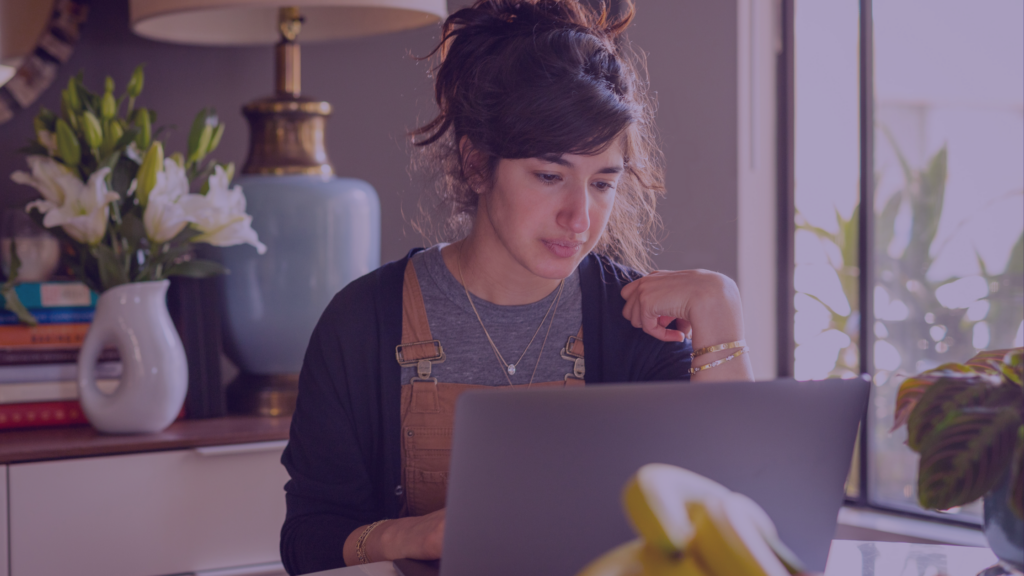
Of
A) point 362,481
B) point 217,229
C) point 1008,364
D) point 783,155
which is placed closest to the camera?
point 1008,364

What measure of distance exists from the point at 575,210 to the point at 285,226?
0.73 meters

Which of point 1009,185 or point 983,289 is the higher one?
point 1009,185

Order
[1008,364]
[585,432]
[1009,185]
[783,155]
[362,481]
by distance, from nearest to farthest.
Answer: [585,432]
[1008,364]
[362,481]
[1009,185]
[783,155]

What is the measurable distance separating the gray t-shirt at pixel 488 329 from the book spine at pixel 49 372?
0.63 m

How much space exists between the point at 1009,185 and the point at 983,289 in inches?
11.3

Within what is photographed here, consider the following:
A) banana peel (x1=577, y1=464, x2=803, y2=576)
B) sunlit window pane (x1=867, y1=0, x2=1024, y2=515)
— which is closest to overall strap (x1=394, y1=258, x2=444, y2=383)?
banana peel (x1=577, y1=464, x2=803, y2=576)

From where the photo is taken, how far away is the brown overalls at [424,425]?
1190 millimetres

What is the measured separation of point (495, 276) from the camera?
4.22ft

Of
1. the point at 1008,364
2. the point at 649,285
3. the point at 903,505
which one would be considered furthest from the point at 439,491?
the point at 903,505

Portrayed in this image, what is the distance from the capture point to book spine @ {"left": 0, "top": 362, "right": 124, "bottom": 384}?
4.93 feet

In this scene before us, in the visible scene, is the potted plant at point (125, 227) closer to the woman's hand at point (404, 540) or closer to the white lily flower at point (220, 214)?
the white lily flower at point (220, 214)

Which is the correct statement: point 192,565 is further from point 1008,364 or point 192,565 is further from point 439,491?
point 1008,364

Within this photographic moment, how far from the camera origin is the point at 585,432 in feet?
1.92

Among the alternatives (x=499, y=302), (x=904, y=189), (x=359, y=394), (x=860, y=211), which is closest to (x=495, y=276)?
(x=499, y=302)
